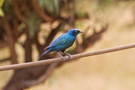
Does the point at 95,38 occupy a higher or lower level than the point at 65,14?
lower

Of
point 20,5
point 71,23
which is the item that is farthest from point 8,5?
point 71,23

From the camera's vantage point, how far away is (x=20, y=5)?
4.98 meters

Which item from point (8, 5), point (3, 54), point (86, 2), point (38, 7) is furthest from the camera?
point (3, 54)

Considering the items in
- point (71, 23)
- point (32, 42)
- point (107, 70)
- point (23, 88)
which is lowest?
point (107, 70)

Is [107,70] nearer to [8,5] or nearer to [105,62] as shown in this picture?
[105,62]

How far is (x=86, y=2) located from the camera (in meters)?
5.47

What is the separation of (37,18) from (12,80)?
3.97 ft

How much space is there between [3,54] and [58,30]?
2.22 m

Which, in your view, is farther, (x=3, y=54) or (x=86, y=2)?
(x=3, y=54)

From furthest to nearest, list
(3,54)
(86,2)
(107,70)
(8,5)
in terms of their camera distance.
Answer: (107,70)
(3,54)
(86,2)
(8,5)

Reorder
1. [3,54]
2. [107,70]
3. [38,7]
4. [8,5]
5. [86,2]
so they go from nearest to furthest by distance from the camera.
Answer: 1. [38,7]
2. [8,5]
3. [86,2]
4. [3,54]
5. [107,70]

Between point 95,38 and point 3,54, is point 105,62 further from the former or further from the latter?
point 95,38

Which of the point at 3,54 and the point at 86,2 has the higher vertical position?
the point at 86,2

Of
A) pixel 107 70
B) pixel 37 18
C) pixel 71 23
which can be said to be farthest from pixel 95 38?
pixel 107 70
